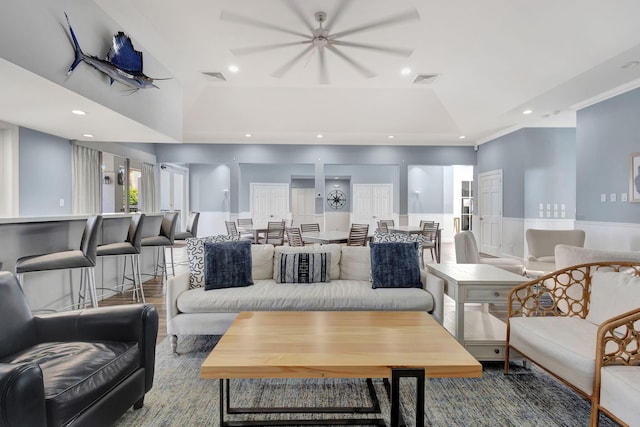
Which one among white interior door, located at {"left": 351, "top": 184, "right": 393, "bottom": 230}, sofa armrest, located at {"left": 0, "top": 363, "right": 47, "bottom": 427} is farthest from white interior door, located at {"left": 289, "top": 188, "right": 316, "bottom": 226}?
sofa armrest, located at {"left": 0, "top": 363, "right": 47, "bottom": 427}

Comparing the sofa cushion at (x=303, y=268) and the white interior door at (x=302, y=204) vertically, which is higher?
the white interior door at (x=302, y=204)

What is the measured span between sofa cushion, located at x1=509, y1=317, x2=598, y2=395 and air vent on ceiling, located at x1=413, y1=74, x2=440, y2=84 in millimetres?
4016

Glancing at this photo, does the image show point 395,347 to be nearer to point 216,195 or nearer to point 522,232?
point 522,232

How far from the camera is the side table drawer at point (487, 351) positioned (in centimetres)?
227

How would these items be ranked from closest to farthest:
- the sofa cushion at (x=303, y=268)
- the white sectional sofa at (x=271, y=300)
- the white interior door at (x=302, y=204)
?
A: 1. the white sectional sofa at (x=271, y=300)
2. the sofa cushion at (x=303, y=268)
3. the white interior door at (x=302, y=204)

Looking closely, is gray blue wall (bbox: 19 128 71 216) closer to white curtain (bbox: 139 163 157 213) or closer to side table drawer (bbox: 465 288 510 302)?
white curtain (bbox: 139 163 157 213)

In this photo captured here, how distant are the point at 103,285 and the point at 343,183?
29.0 feet

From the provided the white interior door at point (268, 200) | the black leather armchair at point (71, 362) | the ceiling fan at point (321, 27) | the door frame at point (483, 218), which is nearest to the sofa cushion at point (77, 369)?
the black leather armchair at point (71, 362)

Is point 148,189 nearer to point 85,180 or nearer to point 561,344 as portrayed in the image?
point 85,180

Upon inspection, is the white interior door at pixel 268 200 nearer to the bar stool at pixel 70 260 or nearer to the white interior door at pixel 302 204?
the white interior door at pixel 302 204

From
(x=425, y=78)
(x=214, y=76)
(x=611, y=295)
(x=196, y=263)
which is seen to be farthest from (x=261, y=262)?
(x=425, y=78)

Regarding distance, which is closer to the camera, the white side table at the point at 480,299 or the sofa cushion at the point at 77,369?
the sofa cushion at the point at 77,369

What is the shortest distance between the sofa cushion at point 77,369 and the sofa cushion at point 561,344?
2330 millimetres

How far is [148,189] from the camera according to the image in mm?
7590
